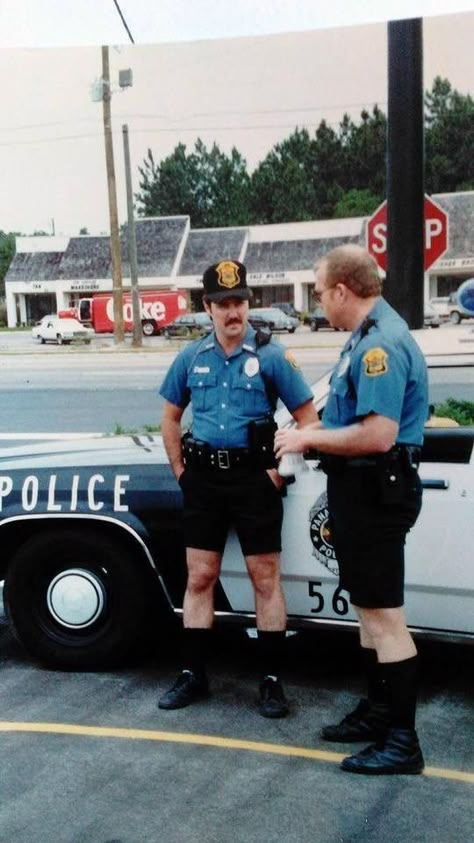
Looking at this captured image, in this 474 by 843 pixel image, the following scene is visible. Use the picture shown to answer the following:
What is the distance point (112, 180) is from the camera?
505cm

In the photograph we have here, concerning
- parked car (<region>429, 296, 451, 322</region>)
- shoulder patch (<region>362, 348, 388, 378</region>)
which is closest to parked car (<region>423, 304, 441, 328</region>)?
parked car (<region>429, 296, 451, 322</region>)

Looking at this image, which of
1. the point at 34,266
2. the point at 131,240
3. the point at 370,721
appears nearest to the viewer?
the point at 370,721

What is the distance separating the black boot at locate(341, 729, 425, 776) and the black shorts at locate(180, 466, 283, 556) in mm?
756

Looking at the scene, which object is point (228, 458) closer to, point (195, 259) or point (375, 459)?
point (375, 459)

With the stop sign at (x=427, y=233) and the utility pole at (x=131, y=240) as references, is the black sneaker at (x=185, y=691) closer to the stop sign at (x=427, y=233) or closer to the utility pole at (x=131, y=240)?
the utility pole at (x=131, y=240)

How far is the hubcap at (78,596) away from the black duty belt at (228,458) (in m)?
0.75

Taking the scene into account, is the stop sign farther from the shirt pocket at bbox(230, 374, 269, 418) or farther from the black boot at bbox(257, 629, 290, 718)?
the black boot at bbox(257, 629, 290, 718)

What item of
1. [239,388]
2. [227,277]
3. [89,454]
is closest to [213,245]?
[89,454]

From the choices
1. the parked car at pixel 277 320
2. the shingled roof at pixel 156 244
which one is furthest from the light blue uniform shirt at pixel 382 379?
the shingled roof at pixel 156 244

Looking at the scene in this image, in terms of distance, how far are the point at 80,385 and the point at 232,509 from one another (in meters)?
2.52

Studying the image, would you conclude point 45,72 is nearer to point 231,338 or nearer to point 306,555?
point 231,338

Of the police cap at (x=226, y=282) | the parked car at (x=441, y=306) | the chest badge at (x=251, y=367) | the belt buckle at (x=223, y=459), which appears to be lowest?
the belt buckle at (x=223, y=459)

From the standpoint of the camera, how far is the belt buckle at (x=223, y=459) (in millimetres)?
3242

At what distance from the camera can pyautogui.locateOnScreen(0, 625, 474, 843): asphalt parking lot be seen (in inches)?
98.8
